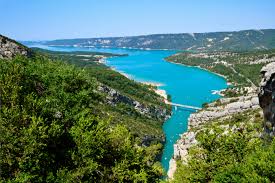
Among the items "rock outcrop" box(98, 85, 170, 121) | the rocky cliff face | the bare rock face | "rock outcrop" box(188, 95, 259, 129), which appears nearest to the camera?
the bare rock face

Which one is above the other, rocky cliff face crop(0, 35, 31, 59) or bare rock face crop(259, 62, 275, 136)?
rocky cliff face crop(0, 35, 31, 59)

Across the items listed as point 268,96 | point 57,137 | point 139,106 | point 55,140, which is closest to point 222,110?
point 139,106

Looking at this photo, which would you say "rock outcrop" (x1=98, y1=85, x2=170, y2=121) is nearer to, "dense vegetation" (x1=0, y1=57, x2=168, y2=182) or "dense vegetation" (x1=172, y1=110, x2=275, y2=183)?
"dense vegetation" (x1=0, y1=57, x2=168, y2=182)

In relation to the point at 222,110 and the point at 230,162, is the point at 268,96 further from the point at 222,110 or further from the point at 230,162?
the point at 222,110

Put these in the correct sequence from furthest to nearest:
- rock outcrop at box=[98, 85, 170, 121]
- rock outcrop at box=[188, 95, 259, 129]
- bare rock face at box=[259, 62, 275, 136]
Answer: rock outcrop at box=[98, 85, 170, 121], rock outcrop at box=[188, 95, 259, 129], bare rock face at box=[259, 62, 275, 136]

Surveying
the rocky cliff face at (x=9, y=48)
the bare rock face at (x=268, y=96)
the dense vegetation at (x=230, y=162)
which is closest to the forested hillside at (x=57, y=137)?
the dense vegetation at (x=230, y=162)

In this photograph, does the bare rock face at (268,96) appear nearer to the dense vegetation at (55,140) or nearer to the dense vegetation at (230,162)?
the dense vegetation at (230,162)

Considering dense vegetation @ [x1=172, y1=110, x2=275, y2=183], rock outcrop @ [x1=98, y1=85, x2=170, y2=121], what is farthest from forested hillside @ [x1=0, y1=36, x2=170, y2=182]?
rock outcrop @ [x1=98, y1=85, x2=170, y2=121]

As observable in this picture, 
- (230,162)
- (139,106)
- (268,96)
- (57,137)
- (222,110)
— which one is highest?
(268,96)
